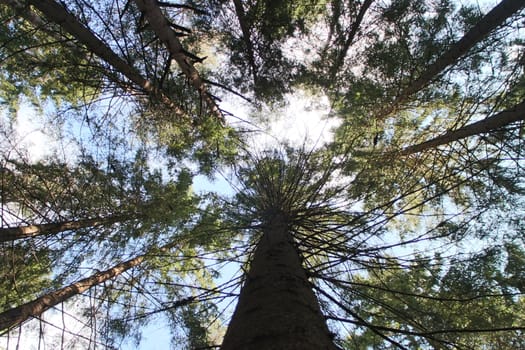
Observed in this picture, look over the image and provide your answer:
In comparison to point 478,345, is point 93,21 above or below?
above

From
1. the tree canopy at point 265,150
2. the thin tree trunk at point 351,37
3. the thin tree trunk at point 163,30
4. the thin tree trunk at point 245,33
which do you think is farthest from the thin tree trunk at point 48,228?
the thin tree trunk at point 351,37

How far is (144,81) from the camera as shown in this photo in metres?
5.14

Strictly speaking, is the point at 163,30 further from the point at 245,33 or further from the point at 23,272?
the point at 23,272

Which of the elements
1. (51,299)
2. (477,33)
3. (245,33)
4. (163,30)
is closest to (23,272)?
(51,299)

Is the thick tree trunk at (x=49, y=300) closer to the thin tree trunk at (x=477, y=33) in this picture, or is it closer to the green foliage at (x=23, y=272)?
the green foliage at (x=23, y=272)

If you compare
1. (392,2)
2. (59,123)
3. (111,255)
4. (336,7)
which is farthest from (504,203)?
(59,123)

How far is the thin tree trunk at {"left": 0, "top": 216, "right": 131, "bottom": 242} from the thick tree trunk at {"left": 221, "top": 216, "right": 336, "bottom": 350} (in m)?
4.21

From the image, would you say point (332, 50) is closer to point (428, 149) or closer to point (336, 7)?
point (336, 7)

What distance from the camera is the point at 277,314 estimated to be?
1.43m

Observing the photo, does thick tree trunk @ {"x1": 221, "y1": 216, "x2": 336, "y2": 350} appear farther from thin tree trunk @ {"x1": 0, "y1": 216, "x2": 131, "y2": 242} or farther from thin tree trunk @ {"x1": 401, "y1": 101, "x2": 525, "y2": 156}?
thin tree trunk @ {"x1": 0, "y1": 216, "x2": 131, "y2": 242}

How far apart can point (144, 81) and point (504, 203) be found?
594cm

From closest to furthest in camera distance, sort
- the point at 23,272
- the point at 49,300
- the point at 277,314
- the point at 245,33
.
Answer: the point at 277,314 < the point at 49,300 < the point at 245,33 < the point at 23,272

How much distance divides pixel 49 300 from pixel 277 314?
4072 millimetres

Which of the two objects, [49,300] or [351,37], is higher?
[351,37]
